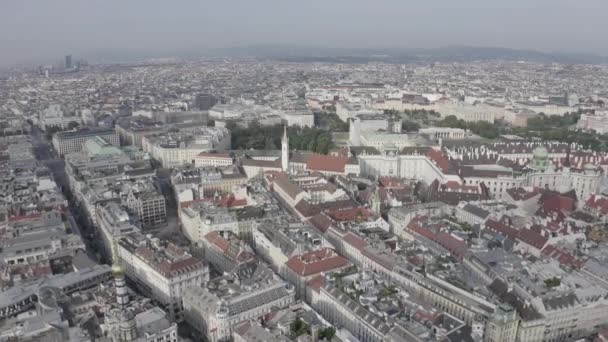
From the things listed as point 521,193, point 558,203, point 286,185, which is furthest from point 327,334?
point 521,193

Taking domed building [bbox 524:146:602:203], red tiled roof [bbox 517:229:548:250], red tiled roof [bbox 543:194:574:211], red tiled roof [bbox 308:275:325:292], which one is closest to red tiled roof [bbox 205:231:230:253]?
red tiled roof [bbox 308:275:325:292]

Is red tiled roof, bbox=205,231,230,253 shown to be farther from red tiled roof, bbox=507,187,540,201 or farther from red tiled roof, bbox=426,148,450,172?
red tiled roof, bbox=426,148,450,172

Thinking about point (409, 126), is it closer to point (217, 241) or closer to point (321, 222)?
point (321, 222)

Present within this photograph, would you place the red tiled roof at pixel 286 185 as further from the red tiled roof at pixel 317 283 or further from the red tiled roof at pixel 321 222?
the red tiled roof at pixel 317 283

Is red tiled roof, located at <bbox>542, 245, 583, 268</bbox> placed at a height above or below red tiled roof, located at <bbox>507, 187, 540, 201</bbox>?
below

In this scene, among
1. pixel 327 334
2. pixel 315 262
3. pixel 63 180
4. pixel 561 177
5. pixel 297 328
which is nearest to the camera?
pixel 327 334

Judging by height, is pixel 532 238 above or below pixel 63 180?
above

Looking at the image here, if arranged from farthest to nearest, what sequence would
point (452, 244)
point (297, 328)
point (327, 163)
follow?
point (327, 163) → point (452, 244) → point (297, 328)
